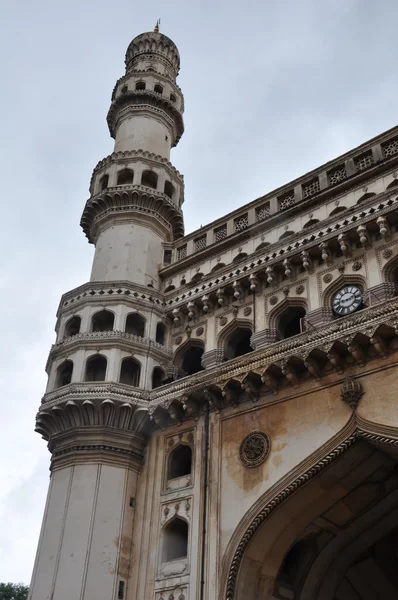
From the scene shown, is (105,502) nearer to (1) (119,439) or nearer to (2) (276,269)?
(1) (119,439)

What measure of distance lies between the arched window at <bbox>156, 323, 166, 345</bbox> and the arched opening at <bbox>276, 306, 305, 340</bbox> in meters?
3.89

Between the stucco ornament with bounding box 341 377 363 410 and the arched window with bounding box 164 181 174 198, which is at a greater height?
the arched window with bounding box 164 181 174 198

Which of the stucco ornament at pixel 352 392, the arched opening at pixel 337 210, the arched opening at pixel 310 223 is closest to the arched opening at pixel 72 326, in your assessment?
the arched opening at pixel 310 223

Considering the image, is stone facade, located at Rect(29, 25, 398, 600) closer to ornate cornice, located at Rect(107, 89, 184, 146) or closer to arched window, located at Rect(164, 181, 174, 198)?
arched window, located at Rect(164, 181, 174, 198)

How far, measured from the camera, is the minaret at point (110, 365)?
16266mm

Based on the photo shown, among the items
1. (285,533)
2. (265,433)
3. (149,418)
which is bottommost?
(285,533)

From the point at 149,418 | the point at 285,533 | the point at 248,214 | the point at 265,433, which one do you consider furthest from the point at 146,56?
the point at 285,533

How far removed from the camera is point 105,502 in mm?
16781

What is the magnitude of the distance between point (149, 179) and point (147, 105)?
3881mm

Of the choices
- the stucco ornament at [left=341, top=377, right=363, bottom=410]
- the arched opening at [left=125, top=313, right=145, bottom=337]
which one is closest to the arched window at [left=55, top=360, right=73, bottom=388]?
the arched opening at [left=125, top=313, right=145, bottom=337]

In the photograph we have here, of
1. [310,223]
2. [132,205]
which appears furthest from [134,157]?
[310,223]

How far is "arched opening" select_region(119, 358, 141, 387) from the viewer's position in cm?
1912

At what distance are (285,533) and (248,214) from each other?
953 centimetres

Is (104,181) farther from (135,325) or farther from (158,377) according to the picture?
(158,377)
